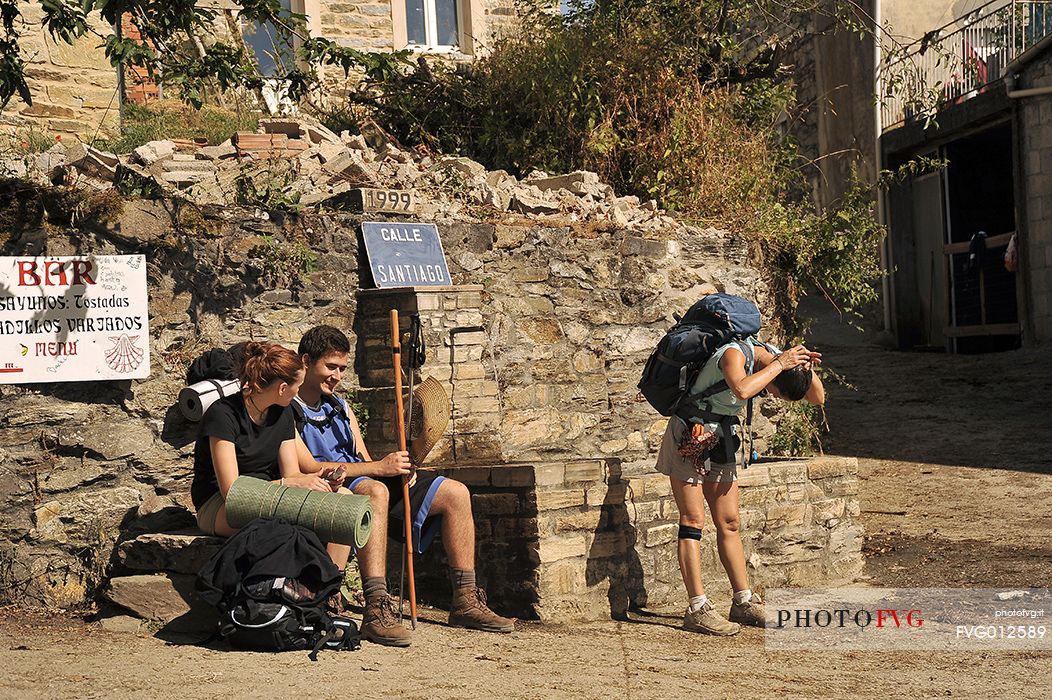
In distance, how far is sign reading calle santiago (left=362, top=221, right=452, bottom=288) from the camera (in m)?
7.57

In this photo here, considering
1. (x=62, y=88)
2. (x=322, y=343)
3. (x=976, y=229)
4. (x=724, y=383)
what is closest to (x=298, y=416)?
(x=322, y=343)

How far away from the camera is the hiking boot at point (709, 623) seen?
19.6 feet

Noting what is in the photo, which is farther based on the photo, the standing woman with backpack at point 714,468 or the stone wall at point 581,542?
the stone wall at point 581,542

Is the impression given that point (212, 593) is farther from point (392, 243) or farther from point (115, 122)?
point (115, 122)

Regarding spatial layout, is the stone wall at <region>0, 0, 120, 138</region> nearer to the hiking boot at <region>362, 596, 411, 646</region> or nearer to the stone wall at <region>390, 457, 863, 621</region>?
the stone wall at <region>390, 457, 863, 621</region>

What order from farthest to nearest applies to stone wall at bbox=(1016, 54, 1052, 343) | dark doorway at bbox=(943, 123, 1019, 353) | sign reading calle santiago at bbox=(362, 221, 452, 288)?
dark doorway at bbox=(943, 123, 1019, 353), stone wall at bbox=(1016, 54, 1052, 343), sign reading calle santiago at bbox=(362, 221, 452, 288)

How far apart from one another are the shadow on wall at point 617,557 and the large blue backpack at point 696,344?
564 millimetres

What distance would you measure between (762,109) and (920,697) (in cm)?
716

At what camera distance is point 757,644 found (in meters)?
5.80

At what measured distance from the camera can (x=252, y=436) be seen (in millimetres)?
5504

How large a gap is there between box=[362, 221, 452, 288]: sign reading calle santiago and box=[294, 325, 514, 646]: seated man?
67.0 inches

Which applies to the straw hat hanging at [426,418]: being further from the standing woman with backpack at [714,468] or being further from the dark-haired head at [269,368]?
the standing woman with backpack at [714,468]

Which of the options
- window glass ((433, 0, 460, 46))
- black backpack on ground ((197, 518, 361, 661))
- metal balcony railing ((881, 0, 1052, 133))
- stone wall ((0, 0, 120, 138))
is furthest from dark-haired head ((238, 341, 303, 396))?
metal balcony railing ((881, 0, 1052, 133))

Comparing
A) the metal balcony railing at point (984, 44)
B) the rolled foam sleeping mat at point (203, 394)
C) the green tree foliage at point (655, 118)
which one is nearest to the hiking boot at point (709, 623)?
the rolled foam sleeping mat at point (203, 394)
